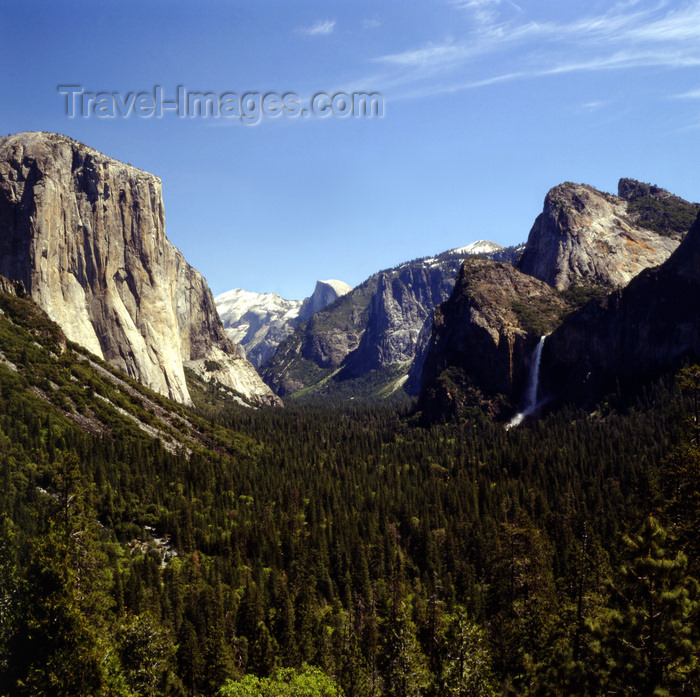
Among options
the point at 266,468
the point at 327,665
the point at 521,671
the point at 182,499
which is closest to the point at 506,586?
the point at 521,671

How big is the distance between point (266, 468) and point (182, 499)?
40.7 m

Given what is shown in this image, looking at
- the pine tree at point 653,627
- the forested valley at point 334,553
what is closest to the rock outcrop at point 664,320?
the forested valley at point 334,553

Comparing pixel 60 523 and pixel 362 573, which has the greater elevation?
pixel 60 523

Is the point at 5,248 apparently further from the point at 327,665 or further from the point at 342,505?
the point at 327,665

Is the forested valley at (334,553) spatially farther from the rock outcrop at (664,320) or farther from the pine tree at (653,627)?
the rock outcrop at (664,320)

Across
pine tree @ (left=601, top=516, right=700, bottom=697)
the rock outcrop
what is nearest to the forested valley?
pine tree @ (left=601, top=516, right=700, bottom=697)

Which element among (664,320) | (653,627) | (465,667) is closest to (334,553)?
(465,667)

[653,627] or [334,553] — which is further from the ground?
[653,627]

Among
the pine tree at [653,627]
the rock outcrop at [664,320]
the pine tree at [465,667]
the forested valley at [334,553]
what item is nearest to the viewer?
the pine tree at [653,627]

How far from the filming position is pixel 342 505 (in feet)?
376

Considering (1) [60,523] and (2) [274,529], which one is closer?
→ (1) [60,523]

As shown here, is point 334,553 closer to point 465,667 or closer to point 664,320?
point 465,667

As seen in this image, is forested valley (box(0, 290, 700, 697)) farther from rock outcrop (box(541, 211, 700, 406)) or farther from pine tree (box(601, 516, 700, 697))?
rock outcrop (box(541, 211, 700, 406))

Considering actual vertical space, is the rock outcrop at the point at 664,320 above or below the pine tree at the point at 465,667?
above
